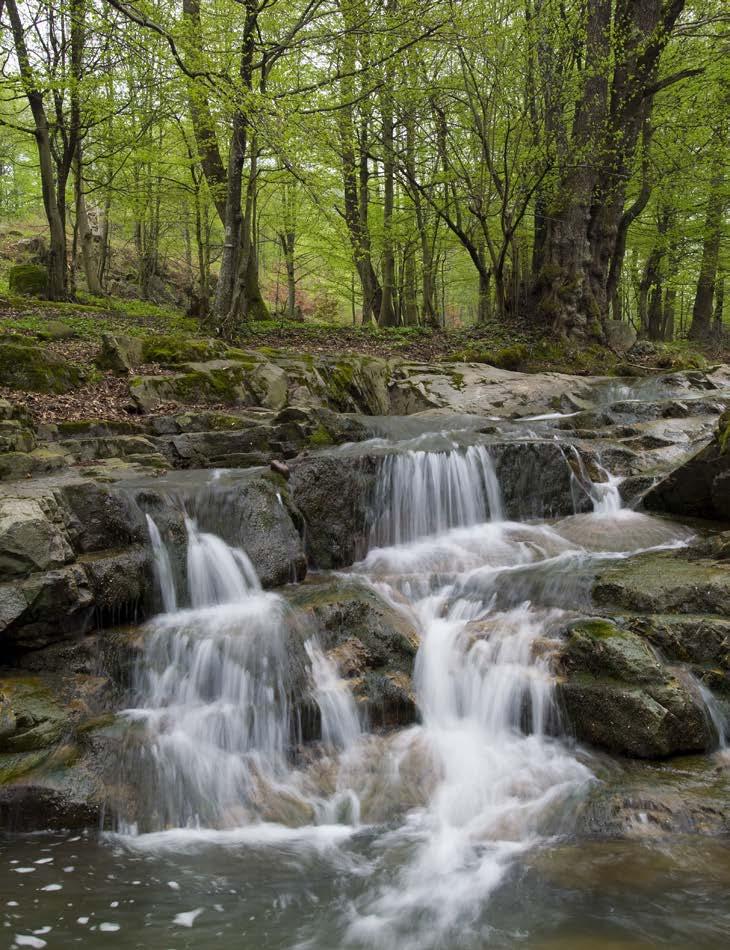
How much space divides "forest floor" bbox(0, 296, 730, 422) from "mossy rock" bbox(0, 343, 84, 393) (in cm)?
35

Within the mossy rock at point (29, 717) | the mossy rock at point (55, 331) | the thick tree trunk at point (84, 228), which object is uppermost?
the thick tree trunk at point (84, 228)

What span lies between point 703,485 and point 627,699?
3.97 meters

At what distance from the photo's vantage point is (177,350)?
11.8 metres

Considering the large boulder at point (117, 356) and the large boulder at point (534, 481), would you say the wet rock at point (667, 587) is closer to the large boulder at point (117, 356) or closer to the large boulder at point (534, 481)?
the large boulder at point (534, 481)

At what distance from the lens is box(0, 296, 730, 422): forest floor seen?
459 inches

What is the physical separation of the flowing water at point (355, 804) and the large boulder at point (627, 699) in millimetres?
210

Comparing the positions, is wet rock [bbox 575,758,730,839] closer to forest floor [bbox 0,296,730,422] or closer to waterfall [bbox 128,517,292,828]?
waterfall [bbox 128,517,292,828]

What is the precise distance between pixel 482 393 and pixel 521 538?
6.02m

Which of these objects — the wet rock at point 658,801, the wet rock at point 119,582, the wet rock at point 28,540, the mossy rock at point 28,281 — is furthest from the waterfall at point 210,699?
the mossy rock at point 28,281

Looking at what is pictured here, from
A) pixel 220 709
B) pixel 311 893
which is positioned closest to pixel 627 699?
pixel 311 893

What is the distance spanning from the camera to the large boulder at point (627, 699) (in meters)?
4.43

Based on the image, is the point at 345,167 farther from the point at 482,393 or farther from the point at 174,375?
the point at 174,375

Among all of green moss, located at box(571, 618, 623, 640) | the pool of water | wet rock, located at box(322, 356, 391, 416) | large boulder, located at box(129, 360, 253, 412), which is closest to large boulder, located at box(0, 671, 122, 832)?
the pool of water

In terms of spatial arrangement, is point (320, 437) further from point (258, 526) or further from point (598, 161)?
point (598, 161)
